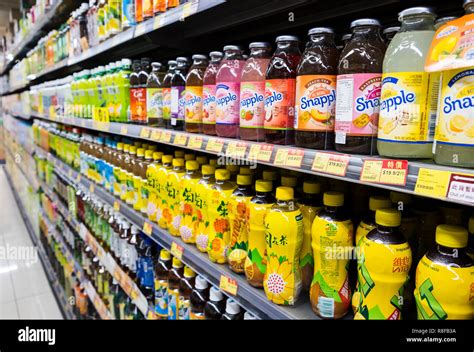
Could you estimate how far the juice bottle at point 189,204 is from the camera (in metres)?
1.42

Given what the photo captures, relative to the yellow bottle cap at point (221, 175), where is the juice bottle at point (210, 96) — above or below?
above

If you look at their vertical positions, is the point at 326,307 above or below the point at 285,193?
below

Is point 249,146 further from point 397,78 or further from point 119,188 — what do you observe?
point 119,188

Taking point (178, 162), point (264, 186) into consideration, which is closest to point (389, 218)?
point (264, 186)

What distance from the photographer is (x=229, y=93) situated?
121 centimetres

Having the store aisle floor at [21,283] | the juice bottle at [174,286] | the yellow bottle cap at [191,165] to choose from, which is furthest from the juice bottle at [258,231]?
the store aisle floor at [21,283]

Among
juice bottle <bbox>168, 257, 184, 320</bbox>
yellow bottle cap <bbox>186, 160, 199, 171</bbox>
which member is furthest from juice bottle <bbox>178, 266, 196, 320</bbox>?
yellow bottle cap <bbox>186, 160, 199, 171</bbox>

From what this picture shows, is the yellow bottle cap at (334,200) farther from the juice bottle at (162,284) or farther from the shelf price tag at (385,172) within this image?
the juice bottle at (162,284)

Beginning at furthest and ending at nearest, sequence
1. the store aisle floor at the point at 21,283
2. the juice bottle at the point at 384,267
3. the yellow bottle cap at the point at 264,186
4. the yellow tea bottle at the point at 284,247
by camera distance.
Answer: the store aisle floor at the point at 21,283 → the yellow bottle cap at the point at 264,186 → the yellow tea bottle at the point at 284,247 → the juice bottle at the point at 384,267

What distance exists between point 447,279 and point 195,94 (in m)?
1.04

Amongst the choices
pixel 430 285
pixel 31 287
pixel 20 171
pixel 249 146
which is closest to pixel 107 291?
pixel 31 287

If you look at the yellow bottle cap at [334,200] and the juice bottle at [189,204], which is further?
the juice bottle at [189,204]

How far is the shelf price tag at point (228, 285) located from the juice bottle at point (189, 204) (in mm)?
283

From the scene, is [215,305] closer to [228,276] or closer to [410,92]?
[228,276]
